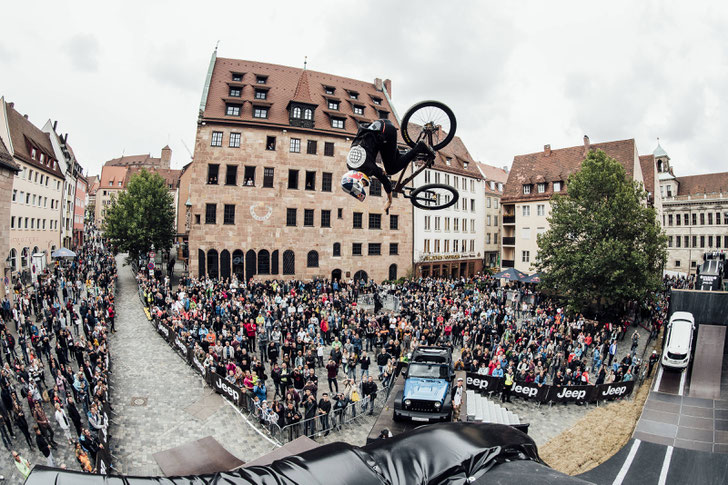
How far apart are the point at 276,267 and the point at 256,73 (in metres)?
20.9

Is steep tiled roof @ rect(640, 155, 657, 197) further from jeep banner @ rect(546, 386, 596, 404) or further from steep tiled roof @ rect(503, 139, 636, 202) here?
jeep banner @ rect(546, 386, 596, 404)

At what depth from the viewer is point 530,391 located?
18641 millimetres

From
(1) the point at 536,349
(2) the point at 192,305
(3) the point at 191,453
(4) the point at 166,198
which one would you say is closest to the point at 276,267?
(2) the point at 192,305

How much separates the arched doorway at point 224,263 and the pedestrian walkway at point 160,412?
52.6ft

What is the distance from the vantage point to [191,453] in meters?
12.8

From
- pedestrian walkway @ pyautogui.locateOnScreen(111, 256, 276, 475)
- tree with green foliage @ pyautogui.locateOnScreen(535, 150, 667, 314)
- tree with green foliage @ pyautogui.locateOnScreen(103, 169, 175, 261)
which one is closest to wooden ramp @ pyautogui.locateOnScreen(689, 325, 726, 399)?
tree with green foliage @ pyautogui.locateOnScreen(535, 150, 667, 314)

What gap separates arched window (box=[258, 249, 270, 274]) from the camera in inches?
1560

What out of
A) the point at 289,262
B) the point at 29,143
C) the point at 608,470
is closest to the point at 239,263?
the point at 289,262

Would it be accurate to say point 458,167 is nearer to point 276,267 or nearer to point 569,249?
point 569,249

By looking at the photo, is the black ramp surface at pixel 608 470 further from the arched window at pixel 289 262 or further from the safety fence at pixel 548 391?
the arched window at pixel 289 262

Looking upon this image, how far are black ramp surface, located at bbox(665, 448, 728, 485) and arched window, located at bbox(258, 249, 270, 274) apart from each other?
106 ft

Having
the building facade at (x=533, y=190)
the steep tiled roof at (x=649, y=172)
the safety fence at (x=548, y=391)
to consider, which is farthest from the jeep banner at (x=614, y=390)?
the steep tiled roof at (x=649, y=172)

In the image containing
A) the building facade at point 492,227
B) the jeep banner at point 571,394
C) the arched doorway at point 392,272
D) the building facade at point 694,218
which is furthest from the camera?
the building facade at point 694,218

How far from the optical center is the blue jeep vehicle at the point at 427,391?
583 inches
